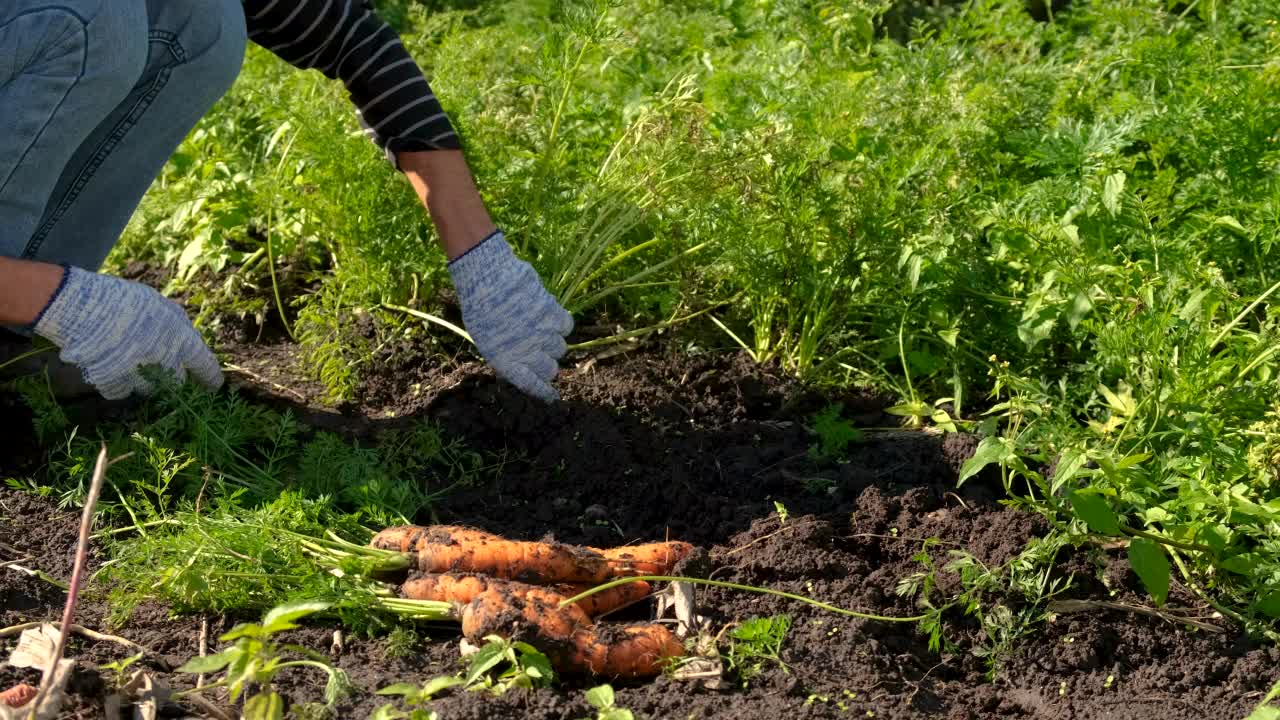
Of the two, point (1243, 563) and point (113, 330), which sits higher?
point (113, 330)

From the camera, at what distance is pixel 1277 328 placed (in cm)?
249

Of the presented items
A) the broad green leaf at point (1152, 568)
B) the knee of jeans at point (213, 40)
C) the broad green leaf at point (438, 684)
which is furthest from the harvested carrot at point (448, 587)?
the knee of jeans at point (213, 40)

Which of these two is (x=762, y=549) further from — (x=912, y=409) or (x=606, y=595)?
(x=912, y=409)

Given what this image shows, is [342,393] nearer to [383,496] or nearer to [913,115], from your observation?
[383,496]

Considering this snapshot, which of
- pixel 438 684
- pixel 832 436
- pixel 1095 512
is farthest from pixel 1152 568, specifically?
pixel 438 684

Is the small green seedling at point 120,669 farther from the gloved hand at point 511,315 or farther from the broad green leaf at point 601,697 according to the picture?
the gloved hand at point 511,315

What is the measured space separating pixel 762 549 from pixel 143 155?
64.4 inches

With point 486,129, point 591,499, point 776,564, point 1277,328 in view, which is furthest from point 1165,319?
point 486,129

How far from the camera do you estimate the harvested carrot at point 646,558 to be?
215cm

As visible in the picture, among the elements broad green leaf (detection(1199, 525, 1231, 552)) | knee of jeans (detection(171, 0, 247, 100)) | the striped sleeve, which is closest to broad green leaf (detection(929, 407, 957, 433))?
broad green leaf (detection(1199, 525, 1231, 552))

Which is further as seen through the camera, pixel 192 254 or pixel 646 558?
pixel 192 254

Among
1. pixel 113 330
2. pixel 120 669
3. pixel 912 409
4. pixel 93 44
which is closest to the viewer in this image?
pixel 120 669

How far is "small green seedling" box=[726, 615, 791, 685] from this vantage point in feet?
6.34

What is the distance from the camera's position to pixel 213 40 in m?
2.66
